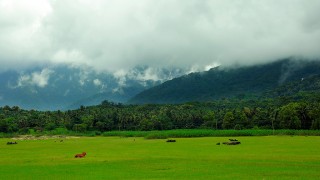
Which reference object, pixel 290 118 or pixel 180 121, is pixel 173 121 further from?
pixel 290 118

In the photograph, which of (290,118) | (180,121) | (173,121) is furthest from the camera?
(173,121)

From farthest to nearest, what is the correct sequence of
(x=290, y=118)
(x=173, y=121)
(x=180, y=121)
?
1. (x=173, y=121)
2. (x=180, y=121)
3. (x=290, y=118)

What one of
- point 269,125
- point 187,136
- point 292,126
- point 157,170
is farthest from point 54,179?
point 269,125

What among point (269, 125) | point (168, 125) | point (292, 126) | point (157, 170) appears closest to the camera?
point (157, 170)

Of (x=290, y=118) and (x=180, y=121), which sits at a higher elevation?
(x=180, y=121)

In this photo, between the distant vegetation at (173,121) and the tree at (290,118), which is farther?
the distant vegetation at (173,121)

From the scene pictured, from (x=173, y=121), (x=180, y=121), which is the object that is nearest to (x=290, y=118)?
(x=180, y=121)

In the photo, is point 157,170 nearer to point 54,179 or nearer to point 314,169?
point 54,179

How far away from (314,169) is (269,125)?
376 ft

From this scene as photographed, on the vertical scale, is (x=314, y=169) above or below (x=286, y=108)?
below

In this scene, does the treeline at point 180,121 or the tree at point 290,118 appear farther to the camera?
the treeline at point 180,121

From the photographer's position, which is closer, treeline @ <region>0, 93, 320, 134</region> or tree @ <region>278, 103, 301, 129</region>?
tree @ <region>278, 103, 301, 129</region>

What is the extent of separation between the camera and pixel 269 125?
14775 cm

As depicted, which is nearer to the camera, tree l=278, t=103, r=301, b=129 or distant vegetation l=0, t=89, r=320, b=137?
tree l=278, t=103, r=301, b=129
